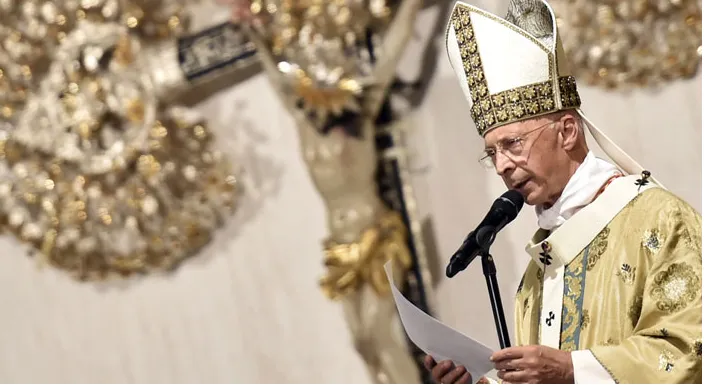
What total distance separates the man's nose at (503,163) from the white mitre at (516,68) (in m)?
0.07

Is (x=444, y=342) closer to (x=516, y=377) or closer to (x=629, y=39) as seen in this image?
(x=516, y=377)

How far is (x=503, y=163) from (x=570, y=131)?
0.15 m

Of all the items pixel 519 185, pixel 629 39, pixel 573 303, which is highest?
pixel 629 39

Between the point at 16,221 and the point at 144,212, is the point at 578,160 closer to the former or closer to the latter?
the point at 144,212

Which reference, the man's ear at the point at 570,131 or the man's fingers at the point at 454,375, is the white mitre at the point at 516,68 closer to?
the man's ear at the point at 570,131

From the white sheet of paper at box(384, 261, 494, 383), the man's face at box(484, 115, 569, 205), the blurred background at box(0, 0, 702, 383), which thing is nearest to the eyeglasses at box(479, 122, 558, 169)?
the man's face at box(484, 115, 569, 205)

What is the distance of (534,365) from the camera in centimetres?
183

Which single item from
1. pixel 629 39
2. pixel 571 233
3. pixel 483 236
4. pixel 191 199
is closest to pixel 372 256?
pixel 191 199

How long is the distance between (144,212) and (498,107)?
255cm

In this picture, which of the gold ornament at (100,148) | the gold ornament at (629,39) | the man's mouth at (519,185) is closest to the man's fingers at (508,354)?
the man's mouth at (519,185)

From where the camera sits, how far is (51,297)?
4484 millimetres

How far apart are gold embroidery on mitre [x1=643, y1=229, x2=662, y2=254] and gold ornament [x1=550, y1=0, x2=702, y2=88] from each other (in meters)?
1.78

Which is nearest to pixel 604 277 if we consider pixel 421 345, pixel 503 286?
pixel 421 345

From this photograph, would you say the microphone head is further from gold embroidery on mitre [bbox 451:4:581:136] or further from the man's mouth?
gold embroidery on mitre [bbox 451:4:581:136]
